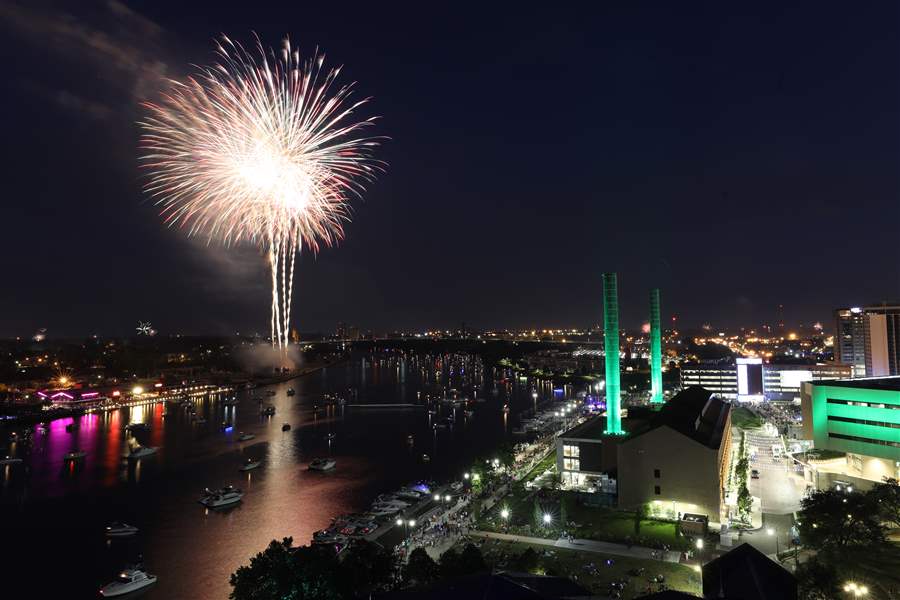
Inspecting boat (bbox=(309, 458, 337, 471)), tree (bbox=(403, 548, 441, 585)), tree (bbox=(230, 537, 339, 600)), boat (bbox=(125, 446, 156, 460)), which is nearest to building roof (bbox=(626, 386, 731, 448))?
tree (bbox=(403, 548, 441, 585))

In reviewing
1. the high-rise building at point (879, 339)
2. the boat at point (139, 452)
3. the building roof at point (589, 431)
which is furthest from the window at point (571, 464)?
the high-rise building at point (879, 339)

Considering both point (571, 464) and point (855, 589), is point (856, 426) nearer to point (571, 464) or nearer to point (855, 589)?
point (571, 464)

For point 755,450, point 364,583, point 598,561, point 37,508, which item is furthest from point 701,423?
point 37,508

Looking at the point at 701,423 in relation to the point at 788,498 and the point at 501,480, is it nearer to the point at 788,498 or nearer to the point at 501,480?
the point at 788,498

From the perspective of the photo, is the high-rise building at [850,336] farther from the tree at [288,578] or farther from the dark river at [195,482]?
the tree at [288,578]

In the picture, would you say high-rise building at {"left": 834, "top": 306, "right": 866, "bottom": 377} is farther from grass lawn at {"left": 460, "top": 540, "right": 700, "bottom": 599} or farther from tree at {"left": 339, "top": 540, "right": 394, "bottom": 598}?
tree at {"left": 339, "top": 540, "right": 394, "bottom": 598}
